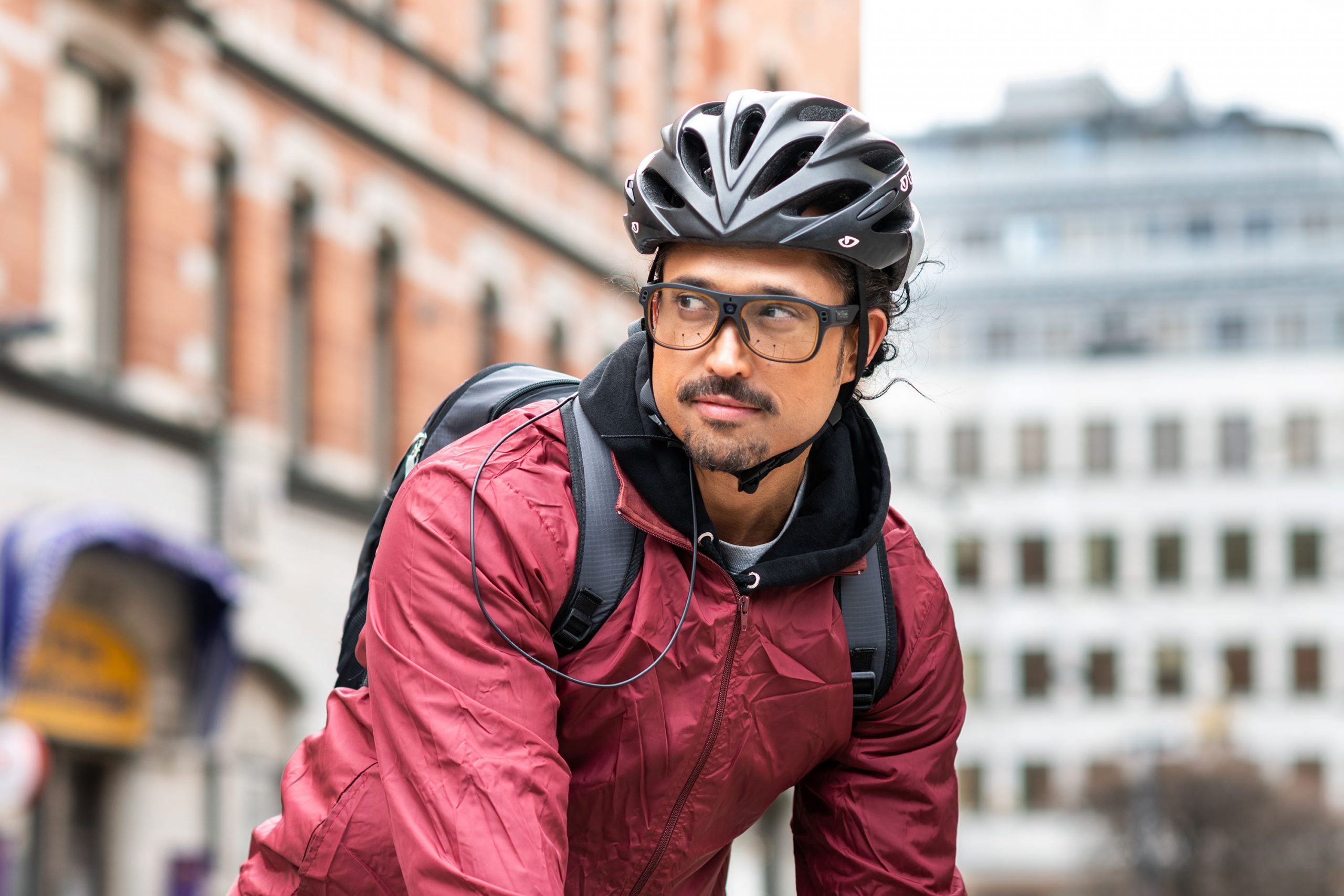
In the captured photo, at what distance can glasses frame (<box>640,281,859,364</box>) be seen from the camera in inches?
120

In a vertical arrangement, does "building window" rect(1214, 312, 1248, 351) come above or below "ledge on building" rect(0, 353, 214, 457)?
above

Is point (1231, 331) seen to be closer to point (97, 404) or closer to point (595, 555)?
point (97, 404)

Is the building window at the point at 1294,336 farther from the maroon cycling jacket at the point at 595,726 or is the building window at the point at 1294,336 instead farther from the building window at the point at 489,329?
the maroon cycling jacket at the point at 595,726

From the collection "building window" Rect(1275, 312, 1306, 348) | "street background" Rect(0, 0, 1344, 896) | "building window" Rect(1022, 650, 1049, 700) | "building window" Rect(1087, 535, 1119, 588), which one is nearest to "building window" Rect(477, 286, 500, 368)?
"street background" Rect(0, 0, 1344, 896)

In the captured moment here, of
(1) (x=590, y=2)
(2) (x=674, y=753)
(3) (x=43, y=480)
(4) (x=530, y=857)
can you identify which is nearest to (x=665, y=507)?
(2) (x=674, y=753)

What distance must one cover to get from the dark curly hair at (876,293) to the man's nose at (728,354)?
189 mm

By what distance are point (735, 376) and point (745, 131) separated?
15.3 inches

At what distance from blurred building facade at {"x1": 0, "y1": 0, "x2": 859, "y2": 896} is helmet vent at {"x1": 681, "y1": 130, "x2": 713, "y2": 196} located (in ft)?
40.2

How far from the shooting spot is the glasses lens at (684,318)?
10.1ft

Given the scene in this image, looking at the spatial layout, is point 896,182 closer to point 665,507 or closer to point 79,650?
point 665,507

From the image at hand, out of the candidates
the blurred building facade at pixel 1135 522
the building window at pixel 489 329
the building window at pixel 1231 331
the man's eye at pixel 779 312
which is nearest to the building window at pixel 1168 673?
the blurred building facade at pixel 1135 522

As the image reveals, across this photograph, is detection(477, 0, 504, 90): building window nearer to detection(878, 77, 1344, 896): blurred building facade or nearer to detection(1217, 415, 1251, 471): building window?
detection(878, 77, 1344, 896): blurred building facade

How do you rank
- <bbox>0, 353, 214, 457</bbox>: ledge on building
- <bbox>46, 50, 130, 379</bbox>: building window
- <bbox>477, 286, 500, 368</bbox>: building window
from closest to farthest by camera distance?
<bbox>0, 353, 214, 457</bbox>: ledge on building, <bbox>46, 50, 130, 379</bbox>: building window, <bbox>477, 286, 500, 368</bbox>: building window

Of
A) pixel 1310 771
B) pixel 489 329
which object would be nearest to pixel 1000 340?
pixel 1310 771
